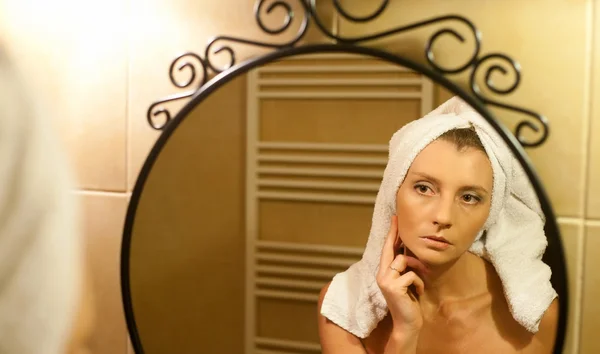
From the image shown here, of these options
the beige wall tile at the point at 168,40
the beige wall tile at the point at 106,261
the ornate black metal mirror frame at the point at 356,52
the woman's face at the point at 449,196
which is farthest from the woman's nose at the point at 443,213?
the beige wall tile at the point at 106,261

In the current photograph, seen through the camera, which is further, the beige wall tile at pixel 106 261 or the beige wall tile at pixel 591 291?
the beige wall tile at pixel 106 261

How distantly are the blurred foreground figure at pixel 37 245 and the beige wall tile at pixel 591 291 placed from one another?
2.57 ft

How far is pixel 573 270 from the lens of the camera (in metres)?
0.74

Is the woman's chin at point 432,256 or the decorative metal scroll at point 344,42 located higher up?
the decorative metal scroll at point 344,42

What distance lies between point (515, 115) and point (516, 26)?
4.6 inches

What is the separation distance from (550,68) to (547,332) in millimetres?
331

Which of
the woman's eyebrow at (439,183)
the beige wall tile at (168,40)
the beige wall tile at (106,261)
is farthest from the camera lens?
the beige wall tile at (106,261)

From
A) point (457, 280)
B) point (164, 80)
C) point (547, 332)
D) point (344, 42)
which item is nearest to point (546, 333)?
point (547, 332)

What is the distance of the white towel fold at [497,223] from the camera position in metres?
0.67

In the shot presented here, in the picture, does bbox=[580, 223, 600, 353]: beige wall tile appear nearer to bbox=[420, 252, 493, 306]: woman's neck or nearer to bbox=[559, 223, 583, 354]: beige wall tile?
bbox=[559, 223, 583, 354]: beige wall tile

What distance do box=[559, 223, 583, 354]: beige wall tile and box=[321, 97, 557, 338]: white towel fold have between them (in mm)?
67

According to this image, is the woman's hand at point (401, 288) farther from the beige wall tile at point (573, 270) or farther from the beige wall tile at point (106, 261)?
the beige wall tile at point (106, 261)

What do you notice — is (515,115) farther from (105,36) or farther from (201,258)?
(105,36)

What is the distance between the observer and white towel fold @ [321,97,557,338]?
0.67 m
